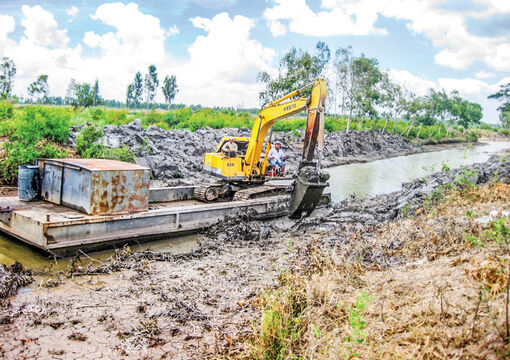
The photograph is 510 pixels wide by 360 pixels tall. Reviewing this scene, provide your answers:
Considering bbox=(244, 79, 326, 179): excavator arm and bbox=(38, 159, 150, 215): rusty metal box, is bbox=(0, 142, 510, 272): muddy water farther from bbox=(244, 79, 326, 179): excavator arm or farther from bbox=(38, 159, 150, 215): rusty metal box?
bbox=(244, 79, 326, 179): excavator arm

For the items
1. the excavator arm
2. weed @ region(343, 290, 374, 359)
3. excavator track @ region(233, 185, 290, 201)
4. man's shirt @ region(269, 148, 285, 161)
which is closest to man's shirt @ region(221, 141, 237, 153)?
the excavator arm

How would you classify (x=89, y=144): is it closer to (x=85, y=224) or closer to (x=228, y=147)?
(x=228, y=147)

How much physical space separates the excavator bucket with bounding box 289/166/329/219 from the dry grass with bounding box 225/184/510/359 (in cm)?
458

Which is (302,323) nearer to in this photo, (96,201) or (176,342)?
(176,342)

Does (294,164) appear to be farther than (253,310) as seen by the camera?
Yes

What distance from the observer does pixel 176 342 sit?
5016 millimetres

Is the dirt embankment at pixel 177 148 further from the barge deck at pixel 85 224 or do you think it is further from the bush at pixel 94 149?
the barge deck at pixel 85 224

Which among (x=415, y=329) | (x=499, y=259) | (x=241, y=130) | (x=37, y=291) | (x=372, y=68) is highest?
(x=372, y=68)

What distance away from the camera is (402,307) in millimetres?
4289

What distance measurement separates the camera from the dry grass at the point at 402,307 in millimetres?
3576

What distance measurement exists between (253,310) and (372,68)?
138 ft

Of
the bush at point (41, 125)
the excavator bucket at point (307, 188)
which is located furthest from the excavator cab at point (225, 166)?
the bush at point (41, 125)

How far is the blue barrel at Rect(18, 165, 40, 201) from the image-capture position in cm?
944

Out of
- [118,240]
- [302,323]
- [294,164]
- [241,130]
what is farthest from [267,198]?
[241,130]
